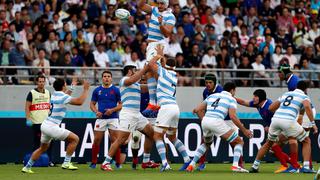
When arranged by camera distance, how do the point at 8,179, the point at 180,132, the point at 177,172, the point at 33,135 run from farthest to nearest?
the point at 180,132
the point at 33,135
the point at 177,172
the point at 8,179

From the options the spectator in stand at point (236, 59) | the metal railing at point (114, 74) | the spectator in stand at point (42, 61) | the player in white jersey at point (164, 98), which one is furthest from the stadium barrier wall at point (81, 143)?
the player in white jersey at point (164, 98)

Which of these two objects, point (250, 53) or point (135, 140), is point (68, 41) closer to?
point (250, 53)

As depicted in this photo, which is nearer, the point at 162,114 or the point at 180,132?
the point at 162,114

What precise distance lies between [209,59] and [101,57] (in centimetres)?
331

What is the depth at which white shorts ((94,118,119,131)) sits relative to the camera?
24250mm

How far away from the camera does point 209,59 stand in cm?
3145

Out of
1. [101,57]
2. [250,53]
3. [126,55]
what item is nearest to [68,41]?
[101,57]

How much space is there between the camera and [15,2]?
3148cm

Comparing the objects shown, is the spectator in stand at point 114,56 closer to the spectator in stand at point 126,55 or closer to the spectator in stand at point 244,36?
the spectator in stand at point 126,55

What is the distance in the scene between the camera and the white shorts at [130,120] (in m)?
22.7

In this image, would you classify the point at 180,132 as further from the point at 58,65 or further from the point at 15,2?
the point at 15,2

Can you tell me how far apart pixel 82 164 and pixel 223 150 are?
13.0ft

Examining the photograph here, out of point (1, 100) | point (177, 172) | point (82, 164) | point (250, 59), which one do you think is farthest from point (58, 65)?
point (177, 172)

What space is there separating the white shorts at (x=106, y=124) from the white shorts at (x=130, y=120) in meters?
1.39
